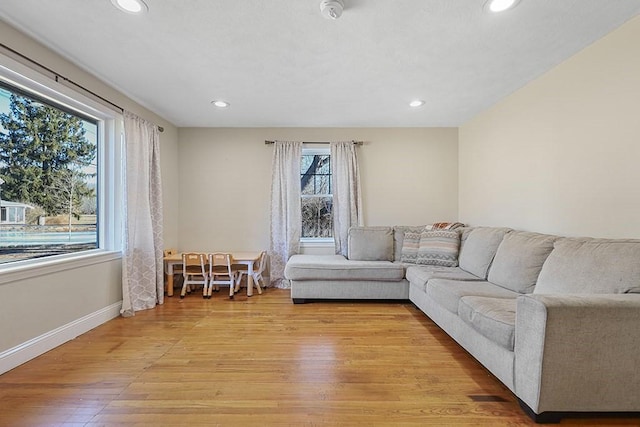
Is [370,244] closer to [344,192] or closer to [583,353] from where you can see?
[344,192]

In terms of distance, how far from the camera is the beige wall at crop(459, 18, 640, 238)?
2.02 metres

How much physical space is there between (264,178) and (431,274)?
272 centimetres

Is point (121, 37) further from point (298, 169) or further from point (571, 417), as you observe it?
point (571, 417)

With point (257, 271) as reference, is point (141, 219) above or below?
above

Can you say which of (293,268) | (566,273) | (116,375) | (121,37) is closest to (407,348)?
(566,273)

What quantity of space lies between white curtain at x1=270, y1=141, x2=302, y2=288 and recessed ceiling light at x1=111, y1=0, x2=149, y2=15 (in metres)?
2.59

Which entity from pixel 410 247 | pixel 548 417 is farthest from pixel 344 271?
pixel 548 417

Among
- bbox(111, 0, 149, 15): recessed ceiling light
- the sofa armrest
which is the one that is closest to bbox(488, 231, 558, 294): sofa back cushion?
the sofa armrest

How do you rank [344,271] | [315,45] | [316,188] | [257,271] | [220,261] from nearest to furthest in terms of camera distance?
1. [315,45]
2. [344,271]
3. [220,261]
4. [257,271]
5. [316,188]

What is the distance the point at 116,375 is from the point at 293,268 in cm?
196

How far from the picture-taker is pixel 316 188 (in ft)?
15.3

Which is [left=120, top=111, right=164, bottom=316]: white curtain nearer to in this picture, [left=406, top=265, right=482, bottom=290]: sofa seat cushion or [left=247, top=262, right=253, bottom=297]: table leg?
[left=247, top=262, right=253, bottom=297]: table leg

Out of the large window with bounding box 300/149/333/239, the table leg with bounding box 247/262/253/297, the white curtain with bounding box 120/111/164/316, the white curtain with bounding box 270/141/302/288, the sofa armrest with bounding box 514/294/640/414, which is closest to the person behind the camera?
the sofa armrest with bounding box 514/294/640/414

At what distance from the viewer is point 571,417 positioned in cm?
161
